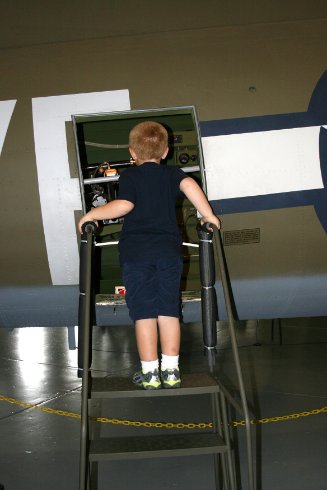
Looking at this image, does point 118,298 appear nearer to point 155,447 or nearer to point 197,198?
point 197,198

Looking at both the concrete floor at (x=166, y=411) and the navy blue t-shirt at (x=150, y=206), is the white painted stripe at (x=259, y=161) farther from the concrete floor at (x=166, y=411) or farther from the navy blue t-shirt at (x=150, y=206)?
the concrete floor at (x=166, y=411)

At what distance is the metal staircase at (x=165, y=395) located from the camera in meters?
2.82

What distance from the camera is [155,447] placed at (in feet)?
9.50

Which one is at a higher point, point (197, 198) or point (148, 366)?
point (197, 198)

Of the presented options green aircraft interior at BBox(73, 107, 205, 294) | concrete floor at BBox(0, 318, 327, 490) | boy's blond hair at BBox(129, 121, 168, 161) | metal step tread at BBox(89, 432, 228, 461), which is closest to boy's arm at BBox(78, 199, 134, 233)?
boy's blond hair at BBox(129, 121, 168, 161)

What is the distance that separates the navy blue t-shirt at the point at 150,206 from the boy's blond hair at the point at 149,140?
6 cm

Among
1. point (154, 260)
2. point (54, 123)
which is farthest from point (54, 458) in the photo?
point (54, 123)

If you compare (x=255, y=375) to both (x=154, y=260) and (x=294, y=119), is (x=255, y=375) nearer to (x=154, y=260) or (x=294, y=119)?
(x=294, y=119)

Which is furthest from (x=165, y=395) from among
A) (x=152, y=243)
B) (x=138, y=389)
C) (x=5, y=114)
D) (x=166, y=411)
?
(x=5, y=114)

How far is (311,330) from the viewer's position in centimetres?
922

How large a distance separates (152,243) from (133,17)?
211cm

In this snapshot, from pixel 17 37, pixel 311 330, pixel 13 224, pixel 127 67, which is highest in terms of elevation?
pixel 17 37

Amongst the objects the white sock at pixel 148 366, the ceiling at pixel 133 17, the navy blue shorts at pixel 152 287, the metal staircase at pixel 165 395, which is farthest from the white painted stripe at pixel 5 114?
the white sock at pixel 148 366

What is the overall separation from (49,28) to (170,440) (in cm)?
294
